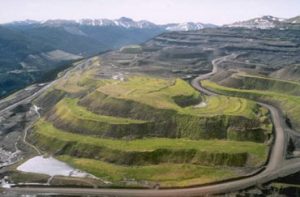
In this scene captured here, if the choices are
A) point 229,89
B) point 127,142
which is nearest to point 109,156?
point 127,142

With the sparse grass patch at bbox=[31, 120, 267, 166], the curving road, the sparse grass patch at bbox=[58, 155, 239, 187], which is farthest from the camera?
the sparse grass patch at bbox=[31, 120, 267, 166]

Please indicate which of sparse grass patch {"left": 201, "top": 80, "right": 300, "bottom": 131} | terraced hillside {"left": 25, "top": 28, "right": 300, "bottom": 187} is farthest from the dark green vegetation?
sparse grass patch {"left": 201, "top": 80, "right": 300, "bottom": 131}

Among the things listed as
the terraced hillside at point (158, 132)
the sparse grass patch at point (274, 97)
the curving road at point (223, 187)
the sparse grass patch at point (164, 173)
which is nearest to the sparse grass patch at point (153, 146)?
the terraced hillside at point (158, 132)

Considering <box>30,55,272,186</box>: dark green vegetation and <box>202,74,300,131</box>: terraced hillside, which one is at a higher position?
<box>202,74,300,131</box>: terraced hillside

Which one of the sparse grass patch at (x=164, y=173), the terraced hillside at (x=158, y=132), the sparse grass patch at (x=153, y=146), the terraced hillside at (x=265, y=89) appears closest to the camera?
the sparse grass patch at (x=164, y=173)

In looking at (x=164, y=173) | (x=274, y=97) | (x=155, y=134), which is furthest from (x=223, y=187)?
(x=274, y=97)

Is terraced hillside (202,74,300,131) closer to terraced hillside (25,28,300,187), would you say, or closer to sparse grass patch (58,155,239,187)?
terraced hillside (25,28,300,187)

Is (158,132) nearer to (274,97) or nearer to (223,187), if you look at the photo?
(223,187)

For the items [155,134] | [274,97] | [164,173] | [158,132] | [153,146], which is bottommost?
[164,173]

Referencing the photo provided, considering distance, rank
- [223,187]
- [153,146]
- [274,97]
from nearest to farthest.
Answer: [223,187]
[153,146]
[274,97]

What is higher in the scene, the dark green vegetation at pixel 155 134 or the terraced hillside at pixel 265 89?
the terraced hillside at pixel 265 89

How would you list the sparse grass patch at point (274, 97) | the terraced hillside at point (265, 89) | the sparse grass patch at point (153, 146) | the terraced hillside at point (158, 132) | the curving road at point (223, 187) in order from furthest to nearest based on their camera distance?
the terraced hillside at point (265, 89), the sparse grass patch at point (274, 97), the sparse grass patch at point (153, 146), the terraced hillside at point (158, 132), the curving road at point (223, 187)

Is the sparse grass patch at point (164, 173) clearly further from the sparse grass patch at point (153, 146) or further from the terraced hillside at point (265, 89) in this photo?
the terraced hillside at point (265, 89)
